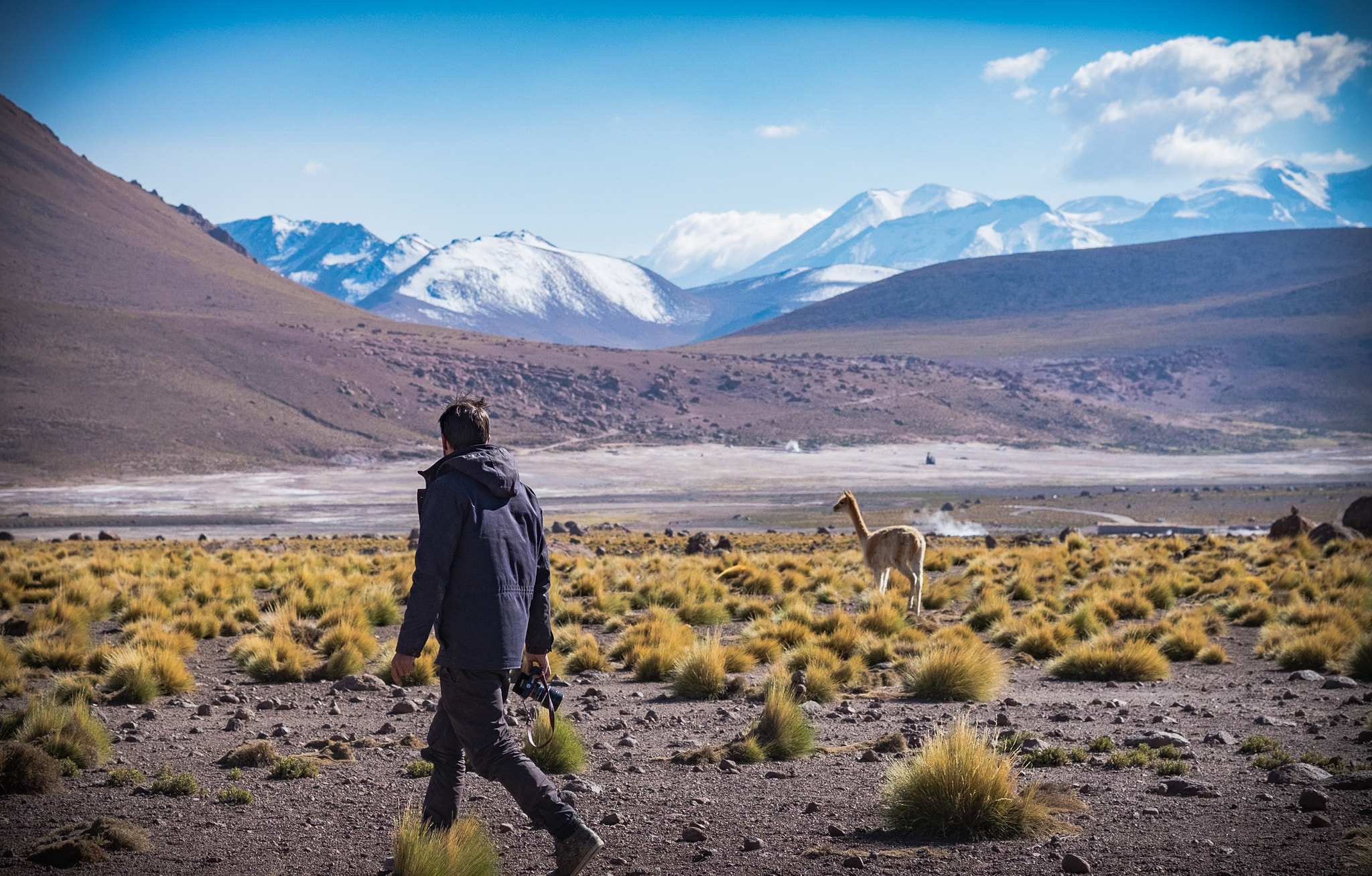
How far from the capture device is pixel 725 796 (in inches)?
227

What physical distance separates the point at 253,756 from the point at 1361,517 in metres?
27.6

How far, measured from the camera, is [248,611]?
12797 millimetres

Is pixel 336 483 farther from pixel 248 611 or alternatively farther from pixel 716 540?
pixel 248 611

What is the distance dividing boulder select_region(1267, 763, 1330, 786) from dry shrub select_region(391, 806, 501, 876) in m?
4.21

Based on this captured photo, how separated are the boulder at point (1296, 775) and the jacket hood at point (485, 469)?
14.6 ft

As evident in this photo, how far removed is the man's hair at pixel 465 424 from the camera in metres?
4.46

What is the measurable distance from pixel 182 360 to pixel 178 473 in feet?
61.0

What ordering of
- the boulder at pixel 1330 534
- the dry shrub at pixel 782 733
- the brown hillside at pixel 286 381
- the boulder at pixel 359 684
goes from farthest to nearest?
the brown hillside at pixel 286 381, the boulder at pixel 1330 534, the boulder at pixel 359 684, the dry shrub at pixel 782 733

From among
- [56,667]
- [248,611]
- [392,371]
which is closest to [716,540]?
[248,611]


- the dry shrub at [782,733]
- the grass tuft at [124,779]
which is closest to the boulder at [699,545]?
the dry shrub at [782,733]

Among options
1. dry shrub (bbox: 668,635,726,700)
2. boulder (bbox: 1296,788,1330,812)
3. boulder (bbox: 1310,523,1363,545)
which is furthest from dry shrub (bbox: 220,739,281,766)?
boulder (bbox: 1310,523,1363,545)

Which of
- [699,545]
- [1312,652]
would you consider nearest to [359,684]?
[1312,652]

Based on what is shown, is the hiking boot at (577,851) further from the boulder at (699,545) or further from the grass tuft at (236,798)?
the boulder at (699,545)

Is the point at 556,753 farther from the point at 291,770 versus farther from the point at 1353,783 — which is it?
the point at 1353,783
